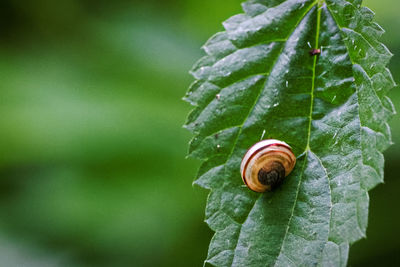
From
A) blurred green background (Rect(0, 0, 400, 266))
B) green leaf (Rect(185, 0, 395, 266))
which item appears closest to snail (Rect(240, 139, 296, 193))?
green leaf (Rect(185, 0, 395, 266))

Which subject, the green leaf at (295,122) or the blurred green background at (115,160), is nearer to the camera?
the green leaf at (295,122)

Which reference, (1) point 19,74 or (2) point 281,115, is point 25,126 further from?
(2) point 281,115

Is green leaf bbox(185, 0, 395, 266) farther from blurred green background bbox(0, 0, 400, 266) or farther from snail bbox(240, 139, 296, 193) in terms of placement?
blurred green background bbox(0, 0, 400, 266)

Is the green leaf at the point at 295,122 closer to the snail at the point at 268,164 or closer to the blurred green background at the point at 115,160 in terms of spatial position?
the snail at the point at 268,164

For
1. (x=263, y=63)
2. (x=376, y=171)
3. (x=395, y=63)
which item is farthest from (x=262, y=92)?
(x=395, y=63)

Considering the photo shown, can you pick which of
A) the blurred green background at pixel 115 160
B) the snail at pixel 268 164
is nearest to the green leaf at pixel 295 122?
the snail at pixel 268 164
